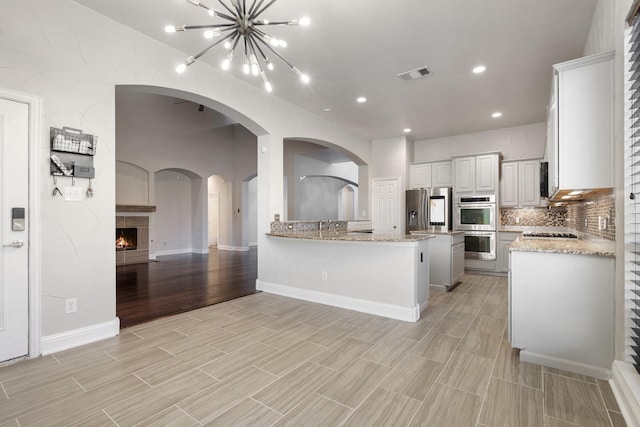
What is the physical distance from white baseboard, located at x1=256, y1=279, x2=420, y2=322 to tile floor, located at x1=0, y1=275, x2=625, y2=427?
0.21 metres

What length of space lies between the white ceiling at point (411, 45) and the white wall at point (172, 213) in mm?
5784

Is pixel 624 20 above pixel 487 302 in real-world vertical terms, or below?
above

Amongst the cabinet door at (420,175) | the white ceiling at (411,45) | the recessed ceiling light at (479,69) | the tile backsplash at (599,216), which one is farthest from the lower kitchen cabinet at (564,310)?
the cabinet door at (420,175)

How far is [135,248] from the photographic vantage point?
7480mm

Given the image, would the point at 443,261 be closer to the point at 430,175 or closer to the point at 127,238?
the point at 430,175

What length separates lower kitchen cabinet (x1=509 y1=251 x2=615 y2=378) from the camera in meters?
2.12

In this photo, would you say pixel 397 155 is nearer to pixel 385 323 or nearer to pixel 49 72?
pixel 385 323

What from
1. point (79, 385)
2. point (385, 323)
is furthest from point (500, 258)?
point (79, 385)

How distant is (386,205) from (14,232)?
20.2 ft

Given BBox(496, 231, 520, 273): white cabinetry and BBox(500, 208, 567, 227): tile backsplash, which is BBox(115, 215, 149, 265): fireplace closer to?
BBox(496, 231, 520, 273): white cabinetry

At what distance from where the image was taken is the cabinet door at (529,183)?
18.6 ft

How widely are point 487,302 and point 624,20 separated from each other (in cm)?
330

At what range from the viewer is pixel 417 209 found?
6719 mm

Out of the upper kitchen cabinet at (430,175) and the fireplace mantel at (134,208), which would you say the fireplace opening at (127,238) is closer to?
the fireplace mantel at (134,208)
